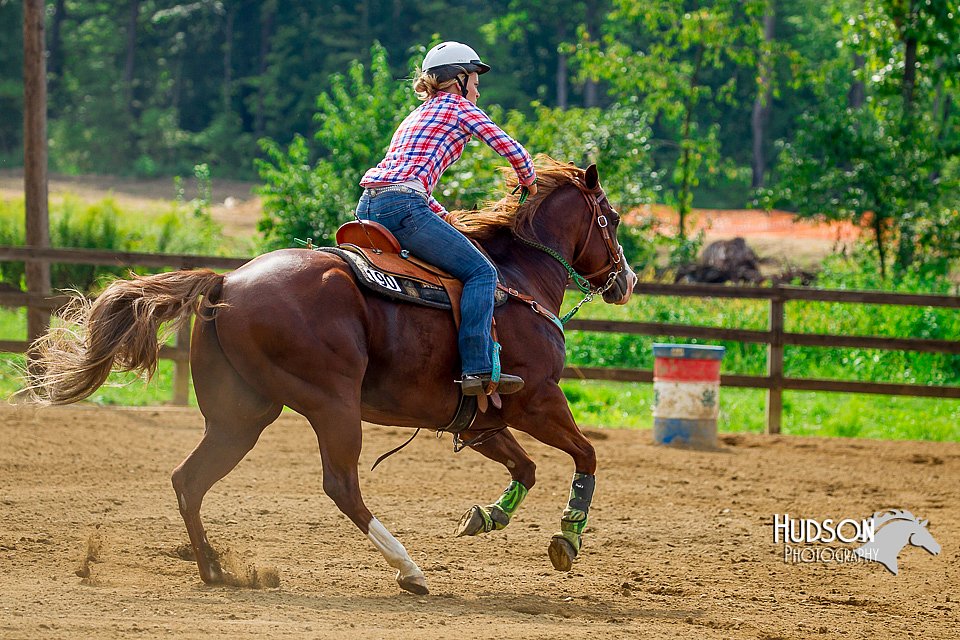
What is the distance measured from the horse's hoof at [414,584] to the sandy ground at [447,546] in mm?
68

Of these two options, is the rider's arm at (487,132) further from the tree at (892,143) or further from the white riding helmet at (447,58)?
the tree at (892,143)

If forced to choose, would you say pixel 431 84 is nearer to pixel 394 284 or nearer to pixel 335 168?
pixel 394 284

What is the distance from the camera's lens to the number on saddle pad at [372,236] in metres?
5.62

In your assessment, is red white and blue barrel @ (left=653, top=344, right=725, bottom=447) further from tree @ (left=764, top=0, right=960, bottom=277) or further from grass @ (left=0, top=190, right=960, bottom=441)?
tree @ (left=764, top=0, right=960, bottom=277)

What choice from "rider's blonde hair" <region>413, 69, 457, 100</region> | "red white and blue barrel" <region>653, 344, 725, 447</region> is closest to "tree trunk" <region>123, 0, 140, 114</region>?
"red white and blue barrel" <region>653, 344, 725, 447</region>

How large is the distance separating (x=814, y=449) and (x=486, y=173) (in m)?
7.08

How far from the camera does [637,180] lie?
762 inches

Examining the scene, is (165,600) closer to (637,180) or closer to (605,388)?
(605,388)

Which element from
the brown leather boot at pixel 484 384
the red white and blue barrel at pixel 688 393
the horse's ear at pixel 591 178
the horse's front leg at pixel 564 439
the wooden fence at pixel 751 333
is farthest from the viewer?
the wooden fence at pixel 751 333

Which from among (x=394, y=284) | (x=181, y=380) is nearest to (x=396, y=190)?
(x=394, y=284)

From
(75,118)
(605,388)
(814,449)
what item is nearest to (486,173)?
(605,388)

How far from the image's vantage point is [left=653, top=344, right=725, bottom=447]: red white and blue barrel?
34.5 ft

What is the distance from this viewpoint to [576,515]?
226 inches

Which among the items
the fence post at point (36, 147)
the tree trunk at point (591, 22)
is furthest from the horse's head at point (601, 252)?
the tree trunk at point (591, 22)
